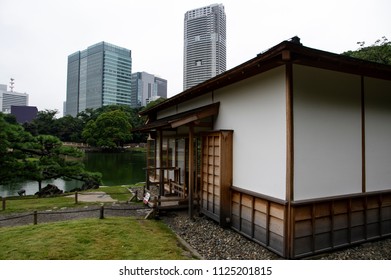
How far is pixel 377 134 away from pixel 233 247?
4.04m

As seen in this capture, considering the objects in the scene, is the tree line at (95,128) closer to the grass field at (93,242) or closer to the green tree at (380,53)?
the green tree at (380,53)

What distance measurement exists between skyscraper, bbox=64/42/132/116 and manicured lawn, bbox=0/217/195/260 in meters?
88.6

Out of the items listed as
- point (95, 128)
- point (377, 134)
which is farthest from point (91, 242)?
point (95, 128)

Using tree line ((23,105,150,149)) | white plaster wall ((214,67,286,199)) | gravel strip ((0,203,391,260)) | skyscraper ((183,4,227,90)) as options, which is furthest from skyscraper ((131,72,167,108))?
white plaster wall ((214,67,286,199))

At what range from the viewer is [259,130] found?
5.11m

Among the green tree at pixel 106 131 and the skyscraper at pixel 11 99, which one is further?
the skyscraper at pixel 11 99

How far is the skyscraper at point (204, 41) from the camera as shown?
18062 mm

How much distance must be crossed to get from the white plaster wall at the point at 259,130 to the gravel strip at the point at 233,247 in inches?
44.1

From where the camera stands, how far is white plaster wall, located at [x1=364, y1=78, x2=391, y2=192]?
5.34 m

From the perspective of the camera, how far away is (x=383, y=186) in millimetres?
5480

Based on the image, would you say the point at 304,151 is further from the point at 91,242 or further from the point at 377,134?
the point at 91,242

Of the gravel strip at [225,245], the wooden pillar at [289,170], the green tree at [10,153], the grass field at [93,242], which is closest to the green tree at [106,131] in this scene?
the green tree at [10,153]

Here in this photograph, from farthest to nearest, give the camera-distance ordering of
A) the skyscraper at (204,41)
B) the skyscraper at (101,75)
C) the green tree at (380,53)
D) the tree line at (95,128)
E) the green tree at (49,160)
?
the skyscraper at (101,75) < the tree line at (95,128) < the skyscraper at (204,41) < the green tree at (380,53) < the green tree at (49,160)

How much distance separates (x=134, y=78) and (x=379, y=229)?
120 meters
